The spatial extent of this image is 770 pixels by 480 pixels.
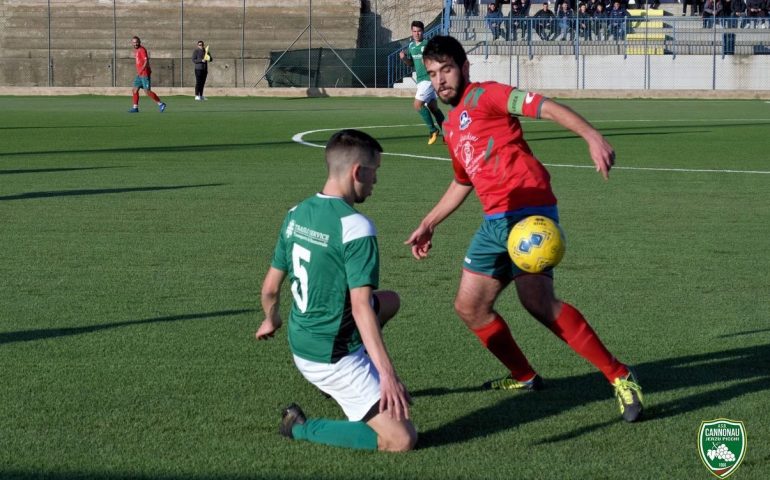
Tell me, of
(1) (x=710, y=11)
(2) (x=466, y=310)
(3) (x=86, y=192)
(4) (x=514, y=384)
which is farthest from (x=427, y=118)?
(1) (x=710, y=11)

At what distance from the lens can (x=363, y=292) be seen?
4.83 m

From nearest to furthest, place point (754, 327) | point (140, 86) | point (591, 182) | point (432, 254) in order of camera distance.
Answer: point (754, 327) < point (432, 254) < point (591, 182) < point (140, 86)

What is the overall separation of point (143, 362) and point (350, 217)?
2.06 m

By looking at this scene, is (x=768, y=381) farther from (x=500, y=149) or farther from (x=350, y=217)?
(x=350, y=217)

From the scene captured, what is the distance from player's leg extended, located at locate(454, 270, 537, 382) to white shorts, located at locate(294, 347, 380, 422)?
994mm

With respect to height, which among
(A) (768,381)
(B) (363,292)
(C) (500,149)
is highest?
(C) (500,149)

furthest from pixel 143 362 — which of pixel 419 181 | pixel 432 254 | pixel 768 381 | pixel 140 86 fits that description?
pixel 140 86

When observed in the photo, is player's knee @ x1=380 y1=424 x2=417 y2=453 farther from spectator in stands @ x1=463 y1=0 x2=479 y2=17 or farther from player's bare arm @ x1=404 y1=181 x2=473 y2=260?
spectator in stands @ x1=463 y1=0 x2=479 y2=17

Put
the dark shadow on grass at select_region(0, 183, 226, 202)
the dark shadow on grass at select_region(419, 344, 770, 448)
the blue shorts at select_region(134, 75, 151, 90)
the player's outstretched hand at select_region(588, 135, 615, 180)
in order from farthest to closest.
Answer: the blue shorts at select_region(134, 75, 151, 90) < the dark shadow on grass at select_region(0, 183, 226, 202) < the dark shadow on grass at select_region(419, 344, 770, 448) < the player's outstretched hand at select_region(588, 135, 615, 180)

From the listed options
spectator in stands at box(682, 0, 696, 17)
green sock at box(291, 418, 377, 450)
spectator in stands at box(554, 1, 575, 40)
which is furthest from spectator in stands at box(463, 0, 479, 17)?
green sock at box(291, 418, 377, 450)

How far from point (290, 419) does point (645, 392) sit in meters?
1.87

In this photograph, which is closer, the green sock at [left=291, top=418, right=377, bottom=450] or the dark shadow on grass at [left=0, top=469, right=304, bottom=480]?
the dark shadow on grass at [left=0, top=469, right=304, bottom=480]

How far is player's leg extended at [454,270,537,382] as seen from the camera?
6.07 meters

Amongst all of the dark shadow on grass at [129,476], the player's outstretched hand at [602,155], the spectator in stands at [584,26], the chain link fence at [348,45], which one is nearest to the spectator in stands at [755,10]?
the chain link fence at [348,45]
